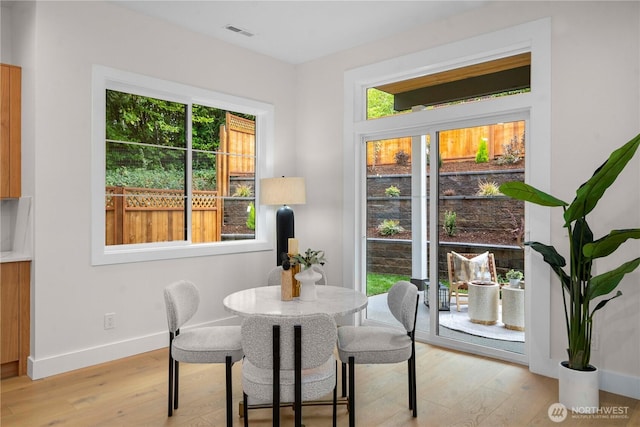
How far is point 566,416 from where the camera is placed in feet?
8.55

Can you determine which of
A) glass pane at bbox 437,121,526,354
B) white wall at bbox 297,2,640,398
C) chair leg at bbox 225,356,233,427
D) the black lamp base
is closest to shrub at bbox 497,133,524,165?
glass pane at bbox 437,121,526,354

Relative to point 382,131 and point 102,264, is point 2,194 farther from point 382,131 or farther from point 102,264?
point 382,131

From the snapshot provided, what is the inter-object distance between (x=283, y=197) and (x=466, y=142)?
5.70 feet

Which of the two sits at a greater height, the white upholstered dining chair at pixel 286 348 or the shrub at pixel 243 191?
the shrub at pixel 243 191

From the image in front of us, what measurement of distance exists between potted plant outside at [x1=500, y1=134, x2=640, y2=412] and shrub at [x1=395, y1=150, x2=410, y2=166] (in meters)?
1.49

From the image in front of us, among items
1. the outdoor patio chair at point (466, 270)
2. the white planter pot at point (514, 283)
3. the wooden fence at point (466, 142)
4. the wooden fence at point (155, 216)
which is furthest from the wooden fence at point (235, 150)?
the white planter pot at point (514, 283)

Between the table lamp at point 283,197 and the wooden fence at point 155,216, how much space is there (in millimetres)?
568

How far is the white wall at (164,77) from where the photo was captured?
2.92 m

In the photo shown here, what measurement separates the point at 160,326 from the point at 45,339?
899mm

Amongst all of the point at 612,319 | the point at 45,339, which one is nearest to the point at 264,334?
the point at 45,339

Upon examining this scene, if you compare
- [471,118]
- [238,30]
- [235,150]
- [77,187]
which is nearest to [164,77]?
[238,30]

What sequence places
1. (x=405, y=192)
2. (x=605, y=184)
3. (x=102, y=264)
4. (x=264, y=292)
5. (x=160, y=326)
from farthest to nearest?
(x=405, y=192) < (x=160, y=326) < (x=102, y=264) < (x=264, y=292) < (x=605, y=184)

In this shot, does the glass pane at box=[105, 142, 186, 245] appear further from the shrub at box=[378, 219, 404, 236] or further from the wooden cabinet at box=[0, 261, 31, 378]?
the shrub at box=[378, 219, 404, 236]

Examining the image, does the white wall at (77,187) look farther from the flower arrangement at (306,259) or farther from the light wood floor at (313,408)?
the flower arrangement at (306,259)
